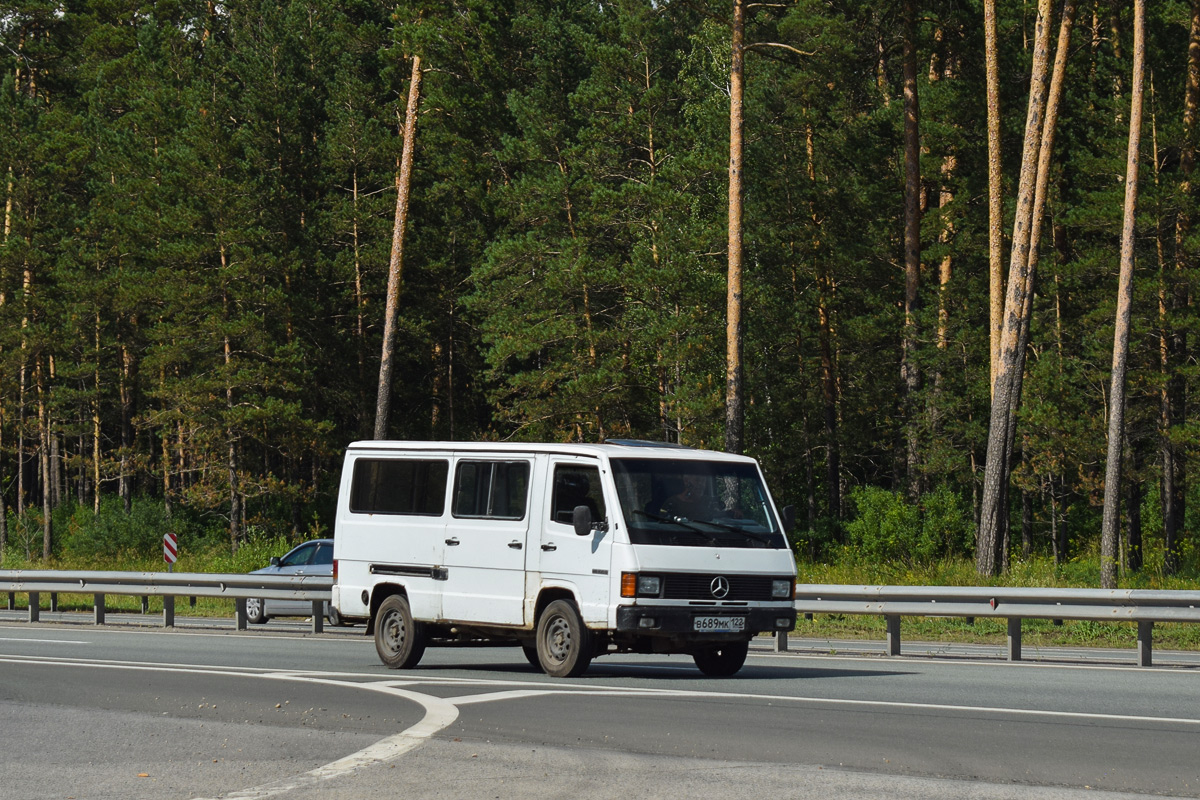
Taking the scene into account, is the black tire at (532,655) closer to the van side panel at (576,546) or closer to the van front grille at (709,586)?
the van side panel at (576,546)

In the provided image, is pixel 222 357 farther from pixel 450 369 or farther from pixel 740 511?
pixel 740 511

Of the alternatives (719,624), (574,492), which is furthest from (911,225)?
(719,624)

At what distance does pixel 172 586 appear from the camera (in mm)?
23453

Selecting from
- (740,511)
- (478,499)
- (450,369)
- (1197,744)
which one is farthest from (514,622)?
(450,369)

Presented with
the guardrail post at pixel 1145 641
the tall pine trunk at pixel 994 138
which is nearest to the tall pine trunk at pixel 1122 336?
the tall pine trunk at pixel 994 138

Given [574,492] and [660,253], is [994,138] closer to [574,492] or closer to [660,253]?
[660,253]

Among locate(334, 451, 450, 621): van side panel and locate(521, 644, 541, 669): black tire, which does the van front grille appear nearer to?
locate(521, 644, 541, 669): black tire

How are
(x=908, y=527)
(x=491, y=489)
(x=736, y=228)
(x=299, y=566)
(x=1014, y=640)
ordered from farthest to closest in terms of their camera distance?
(x=908, y=527) < (x=736, y=228) < (x=299, y=566) < (x=1014, y=640) < (x=491, y=489)

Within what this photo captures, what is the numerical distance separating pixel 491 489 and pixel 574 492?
1.14m

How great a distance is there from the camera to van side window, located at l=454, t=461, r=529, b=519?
14.2 m

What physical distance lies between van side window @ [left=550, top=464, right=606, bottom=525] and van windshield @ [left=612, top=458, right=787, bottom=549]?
236mm

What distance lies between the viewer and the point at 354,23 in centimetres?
5300

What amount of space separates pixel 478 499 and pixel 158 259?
33.9 meters

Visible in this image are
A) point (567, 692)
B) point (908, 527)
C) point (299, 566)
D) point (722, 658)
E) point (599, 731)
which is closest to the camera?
point (599, 731)
